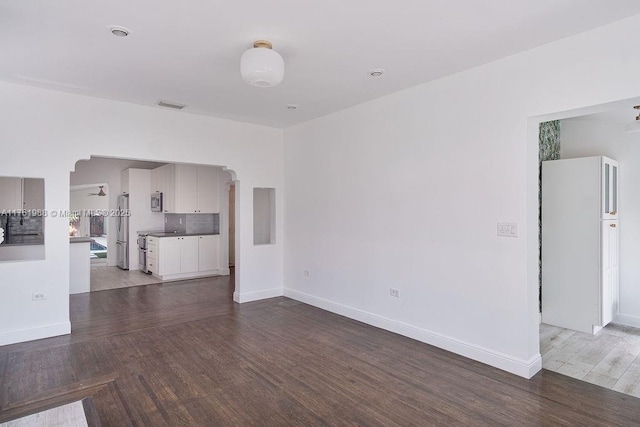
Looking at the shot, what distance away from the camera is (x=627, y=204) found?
4570 millimetres

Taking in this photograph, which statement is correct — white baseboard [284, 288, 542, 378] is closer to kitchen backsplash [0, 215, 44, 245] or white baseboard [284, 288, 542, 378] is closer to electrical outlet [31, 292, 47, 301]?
electrical outlet [31, 292, 47, 301]

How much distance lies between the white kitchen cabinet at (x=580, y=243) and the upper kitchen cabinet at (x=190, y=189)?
244 inches

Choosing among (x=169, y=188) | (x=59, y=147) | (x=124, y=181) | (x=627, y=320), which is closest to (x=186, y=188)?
(x=169, y=188)

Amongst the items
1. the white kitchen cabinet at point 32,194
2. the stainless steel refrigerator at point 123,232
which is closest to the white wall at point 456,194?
the stainless steel refrigerator at point 123,232

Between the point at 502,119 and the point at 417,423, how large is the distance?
2.54 meters

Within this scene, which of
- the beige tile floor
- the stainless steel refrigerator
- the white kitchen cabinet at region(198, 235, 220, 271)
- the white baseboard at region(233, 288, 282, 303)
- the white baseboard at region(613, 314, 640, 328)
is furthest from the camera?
the stainless steel refrigerator

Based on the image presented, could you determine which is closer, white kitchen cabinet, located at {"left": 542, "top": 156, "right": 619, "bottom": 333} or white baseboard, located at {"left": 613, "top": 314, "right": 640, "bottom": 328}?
white kitchen cabinet, located at {"left": 542, "top": 156, "right": 619, "bottom": 333}

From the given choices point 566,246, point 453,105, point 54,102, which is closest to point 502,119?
point 453,105

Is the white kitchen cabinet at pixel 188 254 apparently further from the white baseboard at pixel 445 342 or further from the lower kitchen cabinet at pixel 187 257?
the white baseboard at pixel 445 342

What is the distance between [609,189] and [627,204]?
1.66ft

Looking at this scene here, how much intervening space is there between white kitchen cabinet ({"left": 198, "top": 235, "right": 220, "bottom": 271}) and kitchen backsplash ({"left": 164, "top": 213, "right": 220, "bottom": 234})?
39cm

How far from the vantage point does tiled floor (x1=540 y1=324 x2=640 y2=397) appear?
3.06 m

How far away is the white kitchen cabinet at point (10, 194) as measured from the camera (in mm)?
6477

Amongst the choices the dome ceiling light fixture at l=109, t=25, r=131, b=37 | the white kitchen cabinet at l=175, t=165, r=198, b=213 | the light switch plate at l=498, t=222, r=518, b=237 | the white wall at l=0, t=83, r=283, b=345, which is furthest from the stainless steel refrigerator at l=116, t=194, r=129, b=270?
the light switch plate at l=498, t=222, r=518, b=237
